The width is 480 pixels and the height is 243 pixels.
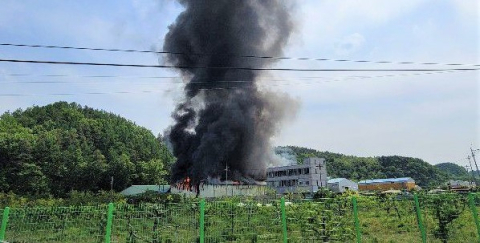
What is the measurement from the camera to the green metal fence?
1098cm

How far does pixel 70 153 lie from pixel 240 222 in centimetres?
7514

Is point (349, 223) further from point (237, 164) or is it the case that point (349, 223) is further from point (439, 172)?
point (439, 172)

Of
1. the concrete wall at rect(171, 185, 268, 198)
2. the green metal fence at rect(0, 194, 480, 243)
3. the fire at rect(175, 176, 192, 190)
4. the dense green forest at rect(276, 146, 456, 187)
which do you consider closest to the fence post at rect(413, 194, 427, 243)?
the green metal fence at rect(0, 194, 480, 243)

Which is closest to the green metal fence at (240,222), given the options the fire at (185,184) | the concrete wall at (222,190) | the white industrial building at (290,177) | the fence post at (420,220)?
the fence post at (420,220)

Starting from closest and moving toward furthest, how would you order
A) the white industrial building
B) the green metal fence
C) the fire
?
the green metal fence
the fire
the white industrial building

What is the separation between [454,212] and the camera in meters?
11.4

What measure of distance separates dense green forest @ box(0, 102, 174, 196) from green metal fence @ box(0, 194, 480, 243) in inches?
2302

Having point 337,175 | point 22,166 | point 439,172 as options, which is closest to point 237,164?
point 22,166

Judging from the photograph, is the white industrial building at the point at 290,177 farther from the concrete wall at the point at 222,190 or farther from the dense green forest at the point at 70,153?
the dense green forest at the point at 70,153

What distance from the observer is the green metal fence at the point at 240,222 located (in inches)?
432

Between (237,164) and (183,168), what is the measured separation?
854cm

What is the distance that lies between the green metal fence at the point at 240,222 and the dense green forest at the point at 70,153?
5848 centimetres

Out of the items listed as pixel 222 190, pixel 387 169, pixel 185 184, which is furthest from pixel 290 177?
pixel 387 169

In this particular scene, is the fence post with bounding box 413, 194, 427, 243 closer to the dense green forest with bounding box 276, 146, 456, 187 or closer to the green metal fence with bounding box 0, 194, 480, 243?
the green metal fence with bounding box 0, 194, 480, 243
